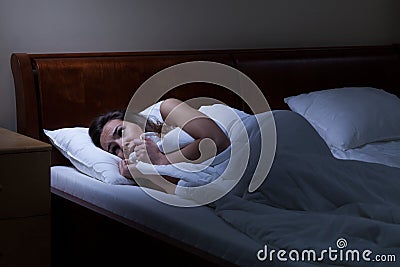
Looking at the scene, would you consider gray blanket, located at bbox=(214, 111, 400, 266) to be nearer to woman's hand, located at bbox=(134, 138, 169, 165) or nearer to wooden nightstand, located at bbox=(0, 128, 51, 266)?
woman's hand, located at bbox=(134, 138, 169, 165)

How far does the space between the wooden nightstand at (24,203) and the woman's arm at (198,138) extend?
399mm

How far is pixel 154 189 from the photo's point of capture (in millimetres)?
Answer: 2367

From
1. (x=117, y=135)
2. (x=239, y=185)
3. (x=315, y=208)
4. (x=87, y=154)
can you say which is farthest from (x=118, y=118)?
(x=315, y=208)

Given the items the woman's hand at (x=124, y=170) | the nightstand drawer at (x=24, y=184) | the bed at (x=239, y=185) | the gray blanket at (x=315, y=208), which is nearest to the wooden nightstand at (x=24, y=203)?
the nightstand drawer at (x=24, y=184)

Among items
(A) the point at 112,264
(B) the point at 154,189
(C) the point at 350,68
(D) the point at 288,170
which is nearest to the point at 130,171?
(B) the point at 154,189

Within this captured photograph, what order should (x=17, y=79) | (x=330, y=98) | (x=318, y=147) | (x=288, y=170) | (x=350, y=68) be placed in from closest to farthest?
(x=288, y=170), (x=318, y=147), (x=17, y=79), (x=330, y=98), (x=350, y=68)

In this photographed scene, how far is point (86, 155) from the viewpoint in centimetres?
257

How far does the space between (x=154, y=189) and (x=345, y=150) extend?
102 cm

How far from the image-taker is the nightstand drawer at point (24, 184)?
7.62 ft

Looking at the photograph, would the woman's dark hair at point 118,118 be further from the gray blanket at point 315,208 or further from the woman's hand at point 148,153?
the gray blanket at point 315,208

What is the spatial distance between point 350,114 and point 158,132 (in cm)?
92

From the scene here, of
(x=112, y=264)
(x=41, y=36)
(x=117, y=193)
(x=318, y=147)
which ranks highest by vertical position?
(x=41, y=36)

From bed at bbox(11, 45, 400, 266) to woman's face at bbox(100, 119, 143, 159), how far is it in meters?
0.13

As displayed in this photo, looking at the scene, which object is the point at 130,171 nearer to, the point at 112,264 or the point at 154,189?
the point at 154,189
